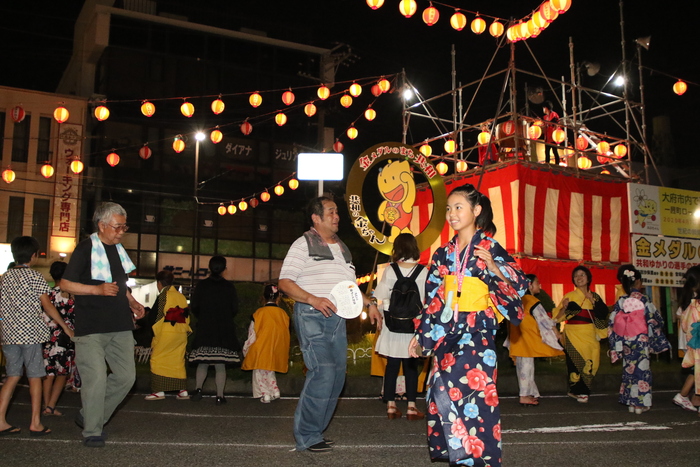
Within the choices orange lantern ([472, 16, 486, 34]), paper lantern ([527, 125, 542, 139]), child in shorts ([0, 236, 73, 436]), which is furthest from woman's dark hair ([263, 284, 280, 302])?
paper lantern ([527, 125, 542, 139])

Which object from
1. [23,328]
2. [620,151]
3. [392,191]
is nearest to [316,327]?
[23,328]

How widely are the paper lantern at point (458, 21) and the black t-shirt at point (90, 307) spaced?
34.7ft

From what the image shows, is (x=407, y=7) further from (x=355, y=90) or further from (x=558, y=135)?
(x=558, y=135)

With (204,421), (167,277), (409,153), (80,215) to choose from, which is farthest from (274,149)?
(204,421)

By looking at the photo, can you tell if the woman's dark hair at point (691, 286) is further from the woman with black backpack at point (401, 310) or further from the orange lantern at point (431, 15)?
the orange lantern at point (431, 15)

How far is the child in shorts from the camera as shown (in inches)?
212

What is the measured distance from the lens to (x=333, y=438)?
5.36 meters

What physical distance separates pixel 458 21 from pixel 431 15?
0.63m

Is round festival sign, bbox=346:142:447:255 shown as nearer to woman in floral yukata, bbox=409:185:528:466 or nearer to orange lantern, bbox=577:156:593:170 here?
woman in floral yukata, bbox=409:185:528:466

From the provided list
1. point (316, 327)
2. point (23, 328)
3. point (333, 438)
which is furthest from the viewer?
point (23, 328)

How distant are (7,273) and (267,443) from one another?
272 cm

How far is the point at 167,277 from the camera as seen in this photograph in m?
8.41

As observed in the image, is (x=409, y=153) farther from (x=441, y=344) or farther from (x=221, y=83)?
(x=221, y=83)

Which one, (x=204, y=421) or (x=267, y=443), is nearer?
(x=267, y=443)
